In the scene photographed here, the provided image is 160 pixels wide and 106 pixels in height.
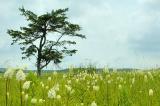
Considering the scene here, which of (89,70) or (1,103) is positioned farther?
(89,70)

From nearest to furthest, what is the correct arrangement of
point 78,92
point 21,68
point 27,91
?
point 21,68 < point 27,91 < point 78,92

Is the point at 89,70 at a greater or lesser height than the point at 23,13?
lesser

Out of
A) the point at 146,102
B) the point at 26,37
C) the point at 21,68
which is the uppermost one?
the point at 26,37

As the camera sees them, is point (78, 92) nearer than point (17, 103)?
No

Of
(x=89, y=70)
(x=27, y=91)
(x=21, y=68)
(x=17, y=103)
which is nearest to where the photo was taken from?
(x=21, y=68)

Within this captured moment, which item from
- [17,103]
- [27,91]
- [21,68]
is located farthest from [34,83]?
[21,68]

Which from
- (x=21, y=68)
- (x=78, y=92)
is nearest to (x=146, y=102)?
(x=78, y=92)

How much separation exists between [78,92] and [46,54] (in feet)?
153

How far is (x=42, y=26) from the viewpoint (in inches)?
2315

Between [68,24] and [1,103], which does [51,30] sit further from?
[1,103]

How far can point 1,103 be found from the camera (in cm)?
943

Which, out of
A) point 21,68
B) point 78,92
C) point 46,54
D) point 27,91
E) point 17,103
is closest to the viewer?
point 21,68

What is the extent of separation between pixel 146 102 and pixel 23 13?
4943 cm

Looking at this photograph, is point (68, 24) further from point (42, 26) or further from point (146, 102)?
point (146, 102)
